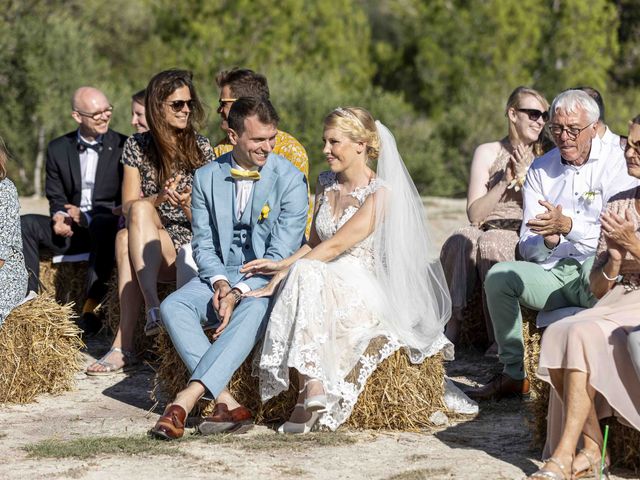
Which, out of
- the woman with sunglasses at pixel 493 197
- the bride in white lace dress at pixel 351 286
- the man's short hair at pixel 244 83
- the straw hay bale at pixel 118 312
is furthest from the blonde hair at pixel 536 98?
the straw hay bale at pixel 118 312

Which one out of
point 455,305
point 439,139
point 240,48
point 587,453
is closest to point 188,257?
point 455,305

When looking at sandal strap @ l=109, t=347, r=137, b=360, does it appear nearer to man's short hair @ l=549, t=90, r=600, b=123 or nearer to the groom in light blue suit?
the groom in light blue suit

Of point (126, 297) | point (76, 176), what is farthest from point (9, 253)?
point (76, 176)

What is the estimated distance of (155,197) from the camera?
7.25 metres

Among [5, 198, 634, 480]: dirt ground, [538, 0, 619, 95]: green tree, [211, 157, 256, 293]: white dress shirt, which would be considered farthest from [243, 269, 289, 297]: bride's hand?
[538, 0, 619, 95]: green tree

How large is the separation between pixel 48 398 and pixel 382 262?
2160 mm

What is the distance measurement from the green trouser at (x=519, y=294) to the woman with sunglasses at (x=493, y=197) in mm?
956

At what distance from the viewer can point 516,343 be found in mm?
6289

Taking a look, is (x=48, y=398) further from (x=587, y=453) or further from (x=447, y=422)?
(x=587, y=453)

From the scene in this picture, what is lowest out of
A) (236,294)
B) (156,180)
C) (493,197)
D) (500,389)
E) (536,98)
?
(500,389)

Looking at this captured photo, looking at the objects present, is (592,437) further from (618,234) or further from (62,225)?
(62,225)

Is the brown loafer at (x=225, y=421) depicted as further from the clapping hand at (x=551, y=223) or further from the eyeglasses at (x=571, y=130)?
the eyeglasses at (x=571, y=130)

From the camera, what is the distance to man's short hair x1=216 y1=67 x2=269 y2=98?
285 inches

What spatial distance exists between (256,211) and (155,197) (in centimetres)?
122
